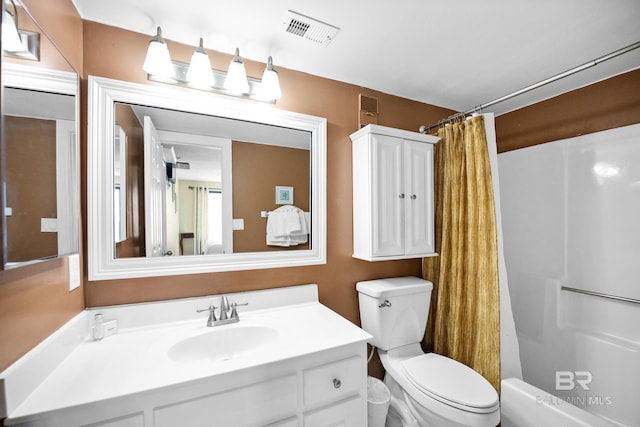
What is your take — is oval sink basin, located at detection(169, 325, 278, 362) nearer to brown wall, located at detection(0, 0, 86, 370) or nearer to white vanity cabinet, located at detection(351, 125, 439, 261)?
brown wall, located at detection(0, 0, 86, 370)

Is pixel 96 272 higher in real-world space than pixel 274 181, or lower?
lower

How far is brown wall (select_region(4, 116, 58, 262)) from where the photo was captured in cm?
69

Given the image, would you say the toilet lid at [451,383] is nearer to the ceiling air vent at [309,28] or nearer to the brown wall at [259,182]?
the brown wall at [259,182]

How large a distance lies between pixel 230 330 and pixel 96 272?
24.8 inches

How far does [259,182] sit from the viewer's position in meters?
1.48

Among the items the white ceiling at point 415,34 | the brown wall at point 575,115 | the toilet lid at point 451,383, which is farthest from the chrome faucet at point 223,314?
the brown wall at point 575,115

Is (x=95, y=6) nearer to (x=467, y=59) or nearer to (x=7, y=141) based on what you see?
(x=7, y=141)

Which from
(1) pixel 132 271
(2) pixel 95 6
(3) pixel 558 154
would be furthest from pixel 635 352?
(2) pixel 95 6

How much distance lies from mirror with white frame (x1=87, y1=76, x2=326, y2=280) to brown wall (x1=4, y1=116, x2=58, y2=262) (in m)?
0.29

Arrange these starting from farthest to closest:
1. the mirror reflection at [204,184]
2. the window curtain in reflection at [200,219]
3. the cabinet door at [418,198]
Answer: the cabinet door at [418,198]
the window curtain in reflection at [200,219]
the mirror reflection at [204,184]

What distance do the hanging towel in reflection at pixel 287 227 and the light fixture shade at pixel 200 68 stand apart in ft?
2.44

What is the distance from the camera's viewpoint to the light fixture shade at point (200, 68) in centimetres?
124

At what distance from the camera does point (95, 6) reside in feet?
3.60

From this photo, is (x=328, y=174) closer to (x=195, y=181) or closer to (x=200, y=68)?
(x=195, y=181)
